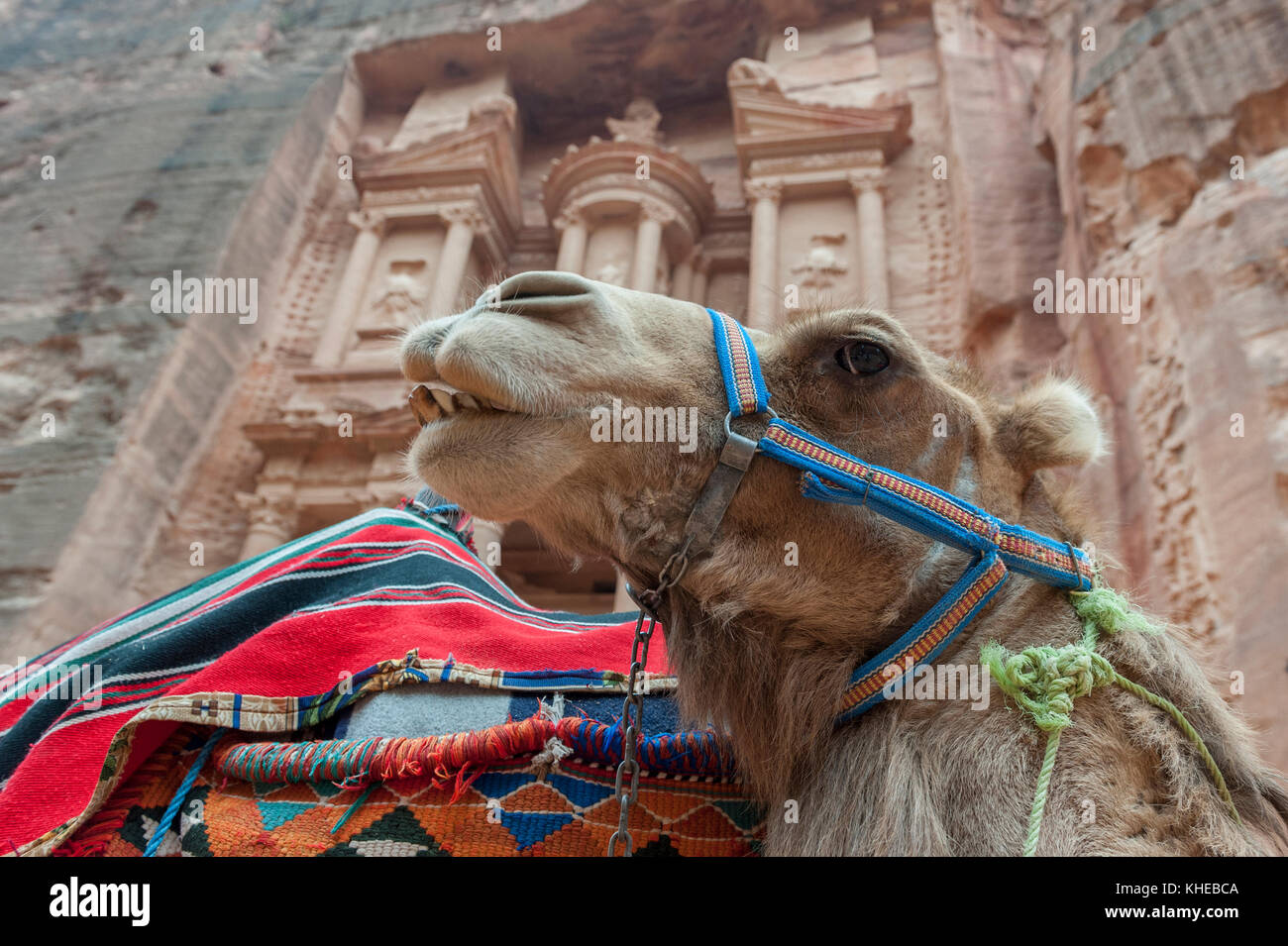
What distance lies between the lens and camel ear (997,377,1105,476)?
207cm

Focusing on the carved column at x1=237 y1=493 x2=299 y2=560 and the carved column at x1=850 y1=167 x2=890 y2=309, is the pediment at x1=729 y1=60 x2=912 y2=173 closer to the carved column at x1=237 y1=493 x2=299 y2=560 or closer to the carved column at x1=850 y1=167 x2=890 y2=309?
the carved column at x1=850 y1=167 x2=890 y2=309

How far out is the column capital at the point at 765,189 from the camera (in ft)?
36.9

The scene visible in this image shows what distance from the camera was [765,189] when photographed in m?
11.3

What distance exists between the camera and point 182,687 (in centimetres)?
233

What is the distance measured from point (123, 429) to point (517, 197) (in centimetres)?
745

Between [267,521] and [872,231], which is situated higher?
[872,231]

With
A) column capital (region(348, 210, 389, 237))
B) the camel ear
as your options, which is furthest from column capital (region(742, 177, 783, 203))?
the camel ear

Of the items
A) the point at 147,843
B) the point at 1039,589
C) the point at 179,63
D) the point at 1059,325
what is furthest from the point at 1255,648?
the point at 179,63

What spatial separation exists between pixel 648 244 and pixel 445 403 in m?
9.94

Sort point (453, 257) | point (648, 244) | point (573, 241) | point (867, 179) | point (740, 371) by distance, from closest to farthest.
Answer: point (740, 371), point (867, 179), point (648, 244), point (573, 241), point (453, 257)

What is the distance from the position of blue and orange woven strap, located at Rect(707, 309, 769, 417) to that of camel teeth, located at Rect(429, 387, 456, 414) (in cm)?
65

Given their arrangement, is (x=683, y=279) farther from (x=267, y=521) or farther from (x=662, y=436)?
(x=662, y=436)

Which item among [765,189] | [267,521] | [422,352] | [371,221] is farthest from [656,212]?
[422,352]

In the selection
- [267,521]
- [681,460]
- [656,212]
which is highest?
[656,212]
